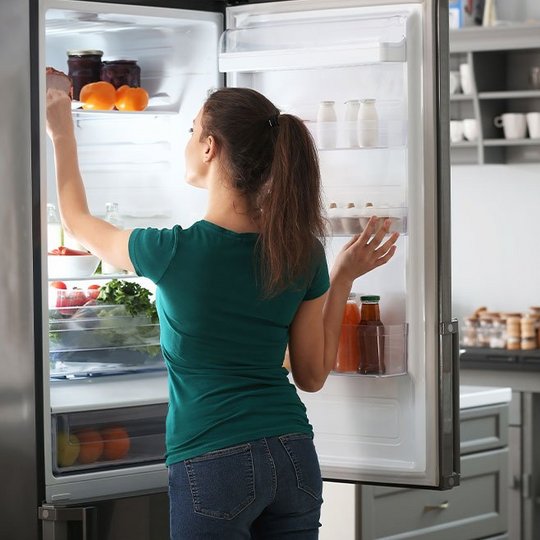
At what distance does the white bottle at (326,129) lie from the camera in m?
2.28

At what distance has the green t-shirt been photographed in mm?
1718

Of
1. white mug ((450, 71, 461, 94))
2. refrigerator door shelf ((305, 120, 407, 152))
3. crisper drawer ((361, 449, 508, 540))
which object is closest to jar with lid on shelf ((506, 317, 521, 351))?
crisper drawer ((361, 449, 508, 540))

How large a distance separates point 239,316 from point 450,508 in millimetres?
1861

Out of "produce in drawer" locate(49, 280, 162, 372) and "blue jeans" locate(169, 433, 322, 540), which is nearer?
"blue jeans" locate(169, 433, 322, 540)

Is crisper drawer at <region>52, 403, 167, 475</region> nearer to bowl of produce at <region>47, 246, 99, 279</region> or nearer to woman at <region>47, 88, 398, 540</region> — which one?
bowl of produce at <region>47, 246, 99, 279</region>

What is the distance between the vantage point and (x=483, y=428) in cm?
352

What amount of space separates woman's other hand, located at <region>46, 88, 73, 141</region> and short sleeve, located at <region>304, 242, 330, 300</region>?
68 cm

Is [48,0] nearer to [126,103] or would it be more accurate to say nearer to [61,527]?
[126,103]

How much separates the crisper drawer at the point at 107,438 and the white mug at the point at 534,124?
226 centimetres

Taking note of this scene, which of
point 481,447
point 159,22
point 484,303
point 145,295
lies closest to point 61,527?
point 145,295

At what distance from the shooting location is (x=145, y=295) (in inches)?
102

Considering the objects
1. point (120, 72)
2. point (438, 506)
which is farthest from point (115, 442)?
point (438, 506)

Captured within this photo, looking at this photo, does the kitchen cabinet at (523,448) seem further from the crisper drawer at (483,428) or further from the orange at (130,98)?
the orange at (130,98)

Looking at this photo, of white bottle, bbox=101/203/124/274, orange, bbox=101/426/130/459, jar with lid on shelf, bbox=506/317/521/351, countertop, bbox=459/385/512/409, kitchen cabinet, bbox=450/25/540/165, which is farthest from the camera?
kitchen cabinet, bbox=450/25/540/165
